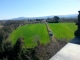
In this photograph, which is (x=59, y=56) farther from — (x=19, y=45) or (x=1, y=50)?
(x=1, y=50)

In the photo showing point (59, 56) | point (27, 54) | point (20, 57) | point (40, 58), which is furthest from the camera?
point (27, 54)

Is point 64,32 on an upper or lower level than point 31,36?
upper

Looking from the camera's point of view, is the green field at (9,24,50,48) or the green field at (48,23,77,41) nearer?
the green field at (9,24,50,48)

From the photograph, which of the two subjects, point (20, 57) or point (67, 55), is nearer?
point (67, 55)

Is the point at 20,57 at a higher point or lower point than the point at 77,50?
lower

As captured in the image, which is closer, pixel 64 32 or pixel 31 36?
pixel 31 36

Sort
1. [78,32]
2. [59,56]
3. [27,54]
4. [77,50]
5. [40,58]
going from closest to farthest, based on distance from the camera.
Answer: [59,56], [77,50], [78,32], [40,58], [27,54]

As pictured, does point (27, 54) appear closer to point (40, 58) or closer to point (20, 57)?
point (20, 57)

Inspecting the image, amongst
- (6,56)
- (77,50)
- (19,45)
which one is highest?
(77,50)

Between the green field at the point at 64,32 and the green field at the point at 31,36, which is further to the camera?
the green field at the point at 64,32

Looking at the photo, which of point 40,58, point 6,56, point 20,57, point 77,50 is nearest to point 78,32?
point 77,50
